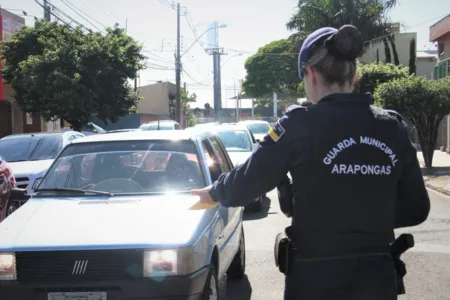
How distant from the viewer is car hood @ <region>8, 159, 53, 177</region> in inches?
353

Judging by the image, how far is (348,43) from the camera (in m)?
2.10

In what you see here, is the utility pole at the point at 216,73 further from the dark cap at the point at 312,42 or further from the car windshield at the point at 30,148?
the dark cap at the point at 312,42

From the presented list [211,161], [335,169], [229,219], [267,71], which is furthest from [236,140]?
[267,71]

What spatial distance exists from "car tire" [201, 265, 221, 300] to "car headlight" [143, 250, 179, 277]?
0.33 meters

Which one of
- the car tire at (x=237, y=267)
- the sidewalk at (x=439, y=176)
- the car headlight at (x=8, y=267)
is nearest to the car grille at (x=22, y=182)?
the car tire at (x=237, y=267)

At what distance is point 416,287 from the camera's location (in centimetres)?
548

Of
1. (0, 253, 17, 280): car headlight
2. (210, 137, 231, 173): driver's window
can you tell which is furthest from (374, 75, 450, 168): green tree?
(0, 253, 17, 280): car headlight

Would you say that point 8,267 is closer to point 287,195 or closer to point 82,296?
point 82,296

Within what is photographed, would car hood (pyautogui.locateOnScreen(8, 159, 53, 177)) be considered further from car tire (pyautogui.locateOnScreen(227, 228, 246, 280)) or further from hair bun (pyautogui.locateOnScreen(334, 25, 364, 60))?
hair bun (pyautogui.locateOnScreen(334, 25, 364, 60))

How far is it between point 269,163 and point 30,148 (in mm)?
9742

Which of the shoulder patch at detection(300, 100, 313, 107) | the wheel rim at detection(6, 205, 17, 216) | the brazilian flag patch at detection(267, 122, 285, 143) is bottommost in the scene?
the wheel rim at detection(6, 205, 17, 216)

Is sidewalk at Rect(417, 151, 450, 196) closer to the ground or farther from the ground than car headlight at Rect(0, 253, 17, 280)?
closer to the ground

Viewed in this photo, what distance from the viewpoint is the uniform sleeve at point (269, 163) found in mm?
2039

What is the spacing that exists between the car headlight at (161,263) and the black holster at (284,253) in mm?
1366
